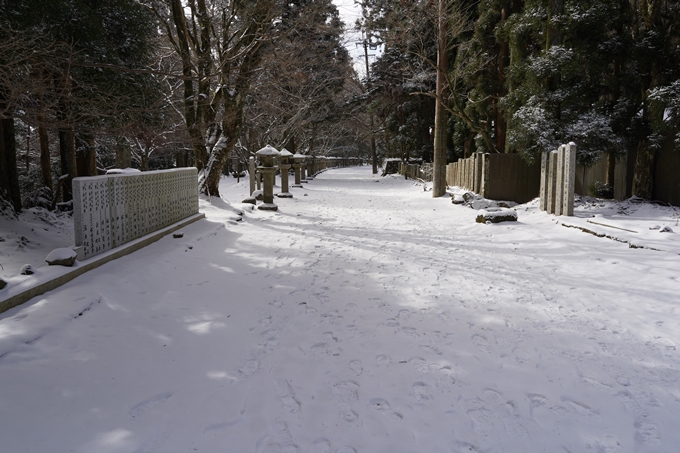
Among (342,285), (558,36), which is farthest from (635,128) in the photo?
(342,285)

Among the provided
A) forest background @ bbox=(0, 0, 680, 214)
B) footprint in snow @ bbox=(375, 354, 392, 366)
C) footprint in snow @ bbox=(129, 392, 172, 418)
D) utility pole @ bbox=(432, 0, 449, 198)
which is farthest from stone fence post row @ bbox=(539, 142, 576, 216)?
footprint in snow @ bbox=(129, 392, 172, 418)

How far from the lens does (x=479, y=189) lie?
49.8 feet

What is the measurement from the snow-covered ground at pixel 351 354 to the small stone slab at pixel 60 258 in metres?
0.29

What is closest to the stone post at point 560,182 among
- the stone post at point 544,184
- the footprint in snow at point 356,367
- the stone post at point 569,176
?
the stone post at point 569,176

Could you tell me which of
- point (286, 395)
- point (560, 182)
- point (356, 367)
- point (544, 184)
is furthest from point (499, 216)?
point (286, 395)

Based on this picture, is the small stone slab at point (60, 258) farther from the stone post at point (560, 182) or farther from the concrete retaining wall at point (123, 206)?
the stone post at point (560, 182)

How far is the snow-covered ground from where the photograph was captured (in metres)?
2.70

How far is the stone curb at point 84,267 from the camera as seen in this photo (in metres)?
4.09

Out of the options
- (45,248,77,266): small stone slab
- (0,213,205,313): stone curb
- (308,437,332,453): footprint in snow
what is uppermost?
(45,248,77,266): small stone slab

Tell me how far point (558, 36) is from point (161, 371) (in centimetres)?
1249

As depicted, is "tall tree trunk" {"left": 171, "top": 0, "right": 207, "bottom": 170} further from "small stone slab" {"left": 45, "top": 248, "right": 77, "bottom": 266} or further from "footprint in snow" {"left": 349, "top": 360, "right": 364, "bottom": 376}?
"footprint in snow" {"left": 349, "top": 360, "right": 364, "bottom": 376}

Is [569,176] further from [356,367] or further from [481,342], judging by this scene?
[356,367]

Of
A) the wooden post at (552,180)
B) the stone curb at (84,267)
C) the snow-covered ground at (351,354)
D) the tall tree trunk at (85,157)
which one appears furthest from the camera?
the tall tree trunk at (85,157)

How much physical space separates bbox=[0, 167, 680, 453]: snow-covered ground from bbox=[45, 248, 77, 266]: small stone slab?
0.94 feet
